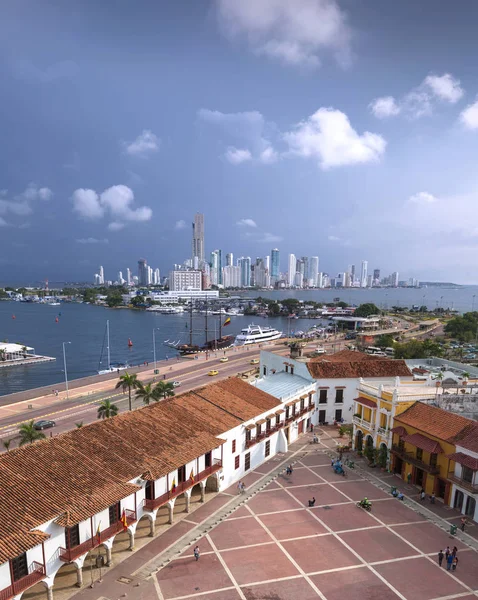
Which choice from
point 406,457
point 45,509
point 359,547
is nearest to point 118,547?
point 45,509

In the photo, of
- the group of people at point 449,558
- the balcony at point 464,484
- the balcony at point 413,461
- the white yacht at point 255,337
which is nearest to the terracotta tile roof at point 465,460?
the balcony at point 464,484

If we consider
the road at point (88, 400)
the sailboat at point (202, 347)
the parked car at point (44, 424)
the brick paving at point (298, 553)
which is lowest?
the sailboat at point (202, 347)

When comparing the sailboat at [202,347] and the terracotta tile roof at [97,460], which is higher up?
the terracotta tile roof at [97,460]

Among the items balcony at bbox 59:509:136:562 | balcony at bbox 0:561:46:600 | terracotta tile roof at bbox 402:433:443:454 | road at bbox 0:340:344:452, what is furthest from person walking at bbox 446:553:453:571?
road at bbox 0:340:344:452

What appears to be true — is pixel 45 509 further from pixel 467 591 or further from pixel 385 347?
pixel 385 347

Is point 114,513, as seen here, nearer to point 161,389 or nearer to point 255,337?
point 161,389

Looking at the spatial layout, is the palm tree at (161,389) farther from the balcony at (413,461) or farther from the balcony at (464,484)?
the balcony at (464,484)
